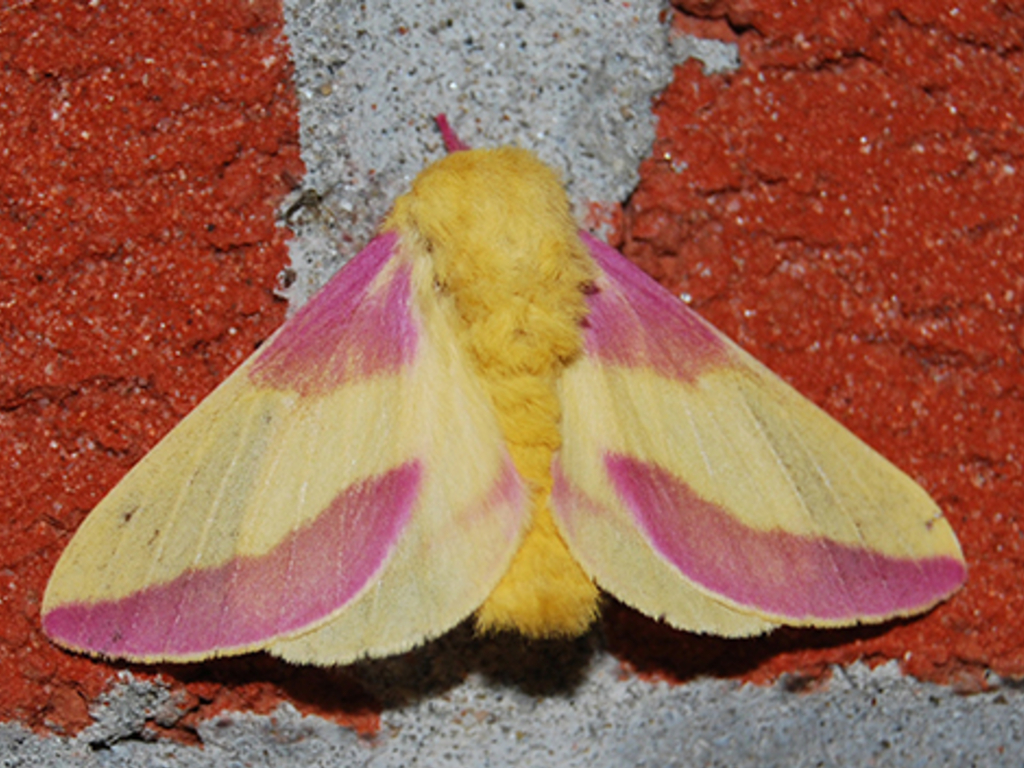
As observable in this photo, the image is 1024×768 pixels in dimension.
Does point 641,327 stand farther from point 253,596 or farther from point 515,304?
point 253,596

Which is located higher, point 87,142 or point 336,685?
point 87,142

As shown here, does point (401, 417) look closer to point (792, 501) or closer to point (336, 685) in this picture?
point (336, 685)

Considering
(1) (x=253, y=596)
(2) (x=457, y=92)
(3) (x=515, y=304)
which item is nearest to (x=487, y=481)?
(3) (x=515, y=304)

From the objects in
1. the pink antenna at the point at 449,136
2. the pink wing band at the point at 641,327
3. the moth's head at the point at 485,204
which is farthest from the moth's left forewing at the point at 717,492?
the pink antenna at the point at 449,136

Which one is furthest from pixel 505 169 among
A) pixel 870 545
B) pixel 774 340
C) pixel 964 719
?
pixel 964 719

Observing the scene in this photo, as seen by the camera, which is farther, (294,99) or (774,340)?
(774,340)

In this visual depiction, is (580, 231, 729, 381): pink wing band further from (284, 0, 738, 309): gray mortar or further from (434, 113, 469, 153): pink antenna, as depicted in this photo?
A: (434, 113, 469, 153): pink antenna

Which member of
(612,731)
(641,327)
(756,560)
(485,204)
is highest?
(485,204)
